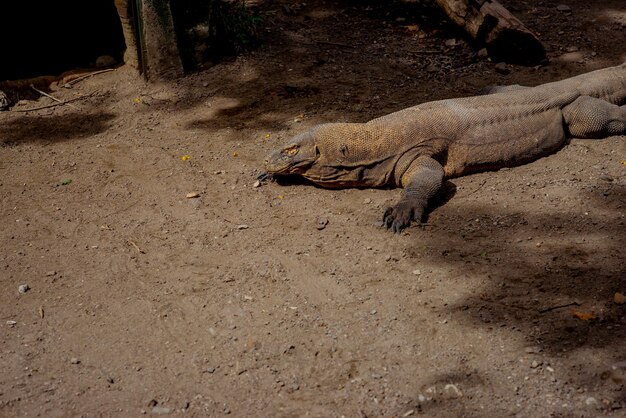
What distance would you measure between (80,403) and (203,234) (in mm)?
1610

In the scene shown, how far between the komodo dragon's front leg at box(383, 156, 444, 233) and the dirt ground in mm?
113

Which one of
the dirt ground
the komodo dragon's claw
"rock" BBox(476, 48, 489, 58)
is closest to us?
the dirt ground

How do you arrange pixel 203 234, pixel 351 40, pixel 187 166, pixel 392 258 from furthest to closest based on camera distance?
1. pixel 351 40
2. pixel 187 166
3. pixel 203 234
4. pixel 392 258

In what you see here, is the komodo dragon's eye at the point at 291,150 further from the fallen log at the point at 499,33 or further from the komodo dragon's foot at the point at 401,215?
the fallen log at the point at 499,33

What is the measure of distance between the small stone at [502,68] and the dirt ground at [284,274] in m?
0.07

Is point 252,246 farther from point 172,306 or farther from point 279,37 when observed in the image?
point 279,37

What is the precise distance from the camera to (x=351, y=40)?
8.03m

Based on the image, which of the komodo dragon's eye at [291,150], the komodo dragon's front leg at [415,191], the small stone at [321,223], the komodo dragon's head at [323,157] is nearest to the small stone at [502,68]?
the komodo dragon's front leg at [415,191]

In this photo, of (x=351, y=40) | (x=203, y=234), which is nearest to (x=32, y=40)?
(x=351, y=40)

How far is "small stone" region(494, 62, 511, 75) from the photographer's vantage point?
6918mm

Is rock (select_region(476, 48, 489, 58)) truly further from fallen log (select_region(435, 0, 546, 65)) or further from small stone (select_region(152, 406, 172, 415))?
small stone (select_region(152, 406, 172, 415))

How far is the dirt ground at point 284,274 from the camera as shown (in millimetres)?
3342

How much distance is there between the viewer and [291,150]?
5.17 metres

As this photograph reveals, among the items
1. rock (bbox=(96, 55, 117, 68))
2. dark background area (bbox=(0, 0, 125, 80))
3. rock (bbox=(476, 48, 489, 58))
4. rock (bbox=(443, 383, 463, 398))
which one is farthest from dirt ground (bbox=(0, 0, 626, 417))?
dark background area (bbox=(0, 0, 125, 80))
